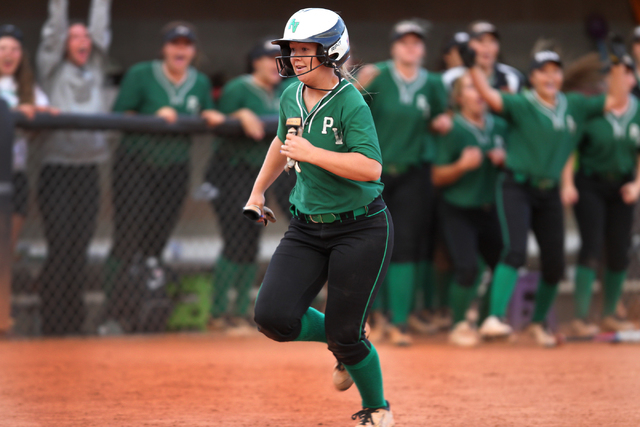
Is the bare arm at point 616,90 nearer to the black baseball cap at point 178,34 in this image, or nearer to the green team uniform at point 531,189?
the green team uniform at point 531,189

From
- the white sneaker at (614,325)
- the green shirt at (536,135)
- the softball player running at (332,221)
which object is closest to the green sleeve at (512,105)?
the green shirt at (536,135)

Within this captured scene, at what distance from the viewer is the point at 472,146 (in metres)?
6.51

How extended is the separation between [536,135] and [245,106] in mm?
2478

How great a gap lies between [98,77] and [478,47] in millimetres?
3282

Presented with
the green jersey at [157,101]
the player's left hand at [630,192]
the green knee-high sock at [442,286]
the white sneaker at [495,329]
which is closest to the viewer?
the white sneaker at [495,329]

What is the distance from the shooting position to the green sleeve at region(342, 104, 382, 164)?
3117 millimetres

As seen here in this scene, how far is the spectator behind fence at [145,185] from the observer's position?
636cm

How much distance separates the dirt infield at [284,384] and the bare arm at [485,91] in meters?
1.95

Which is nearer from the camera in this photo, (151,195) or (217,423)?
(217,423)

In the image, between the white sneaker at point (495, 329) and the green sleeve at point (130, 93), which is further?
the green sleeve at point (130, 93)

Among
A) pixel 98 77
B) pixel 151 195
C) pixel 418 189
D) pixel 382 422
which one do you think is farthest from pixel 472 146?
→ pixel 382 422

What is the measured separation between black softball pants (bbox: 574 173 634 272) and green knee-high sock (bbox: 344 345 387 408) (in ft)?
13.1

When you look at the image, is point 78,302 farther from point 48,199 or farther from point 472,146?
point 472,146

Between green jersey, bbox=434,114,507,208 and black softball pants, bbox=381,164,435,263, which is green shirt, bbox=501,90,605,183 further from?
black softball pants, bbox=381,164,435,263
